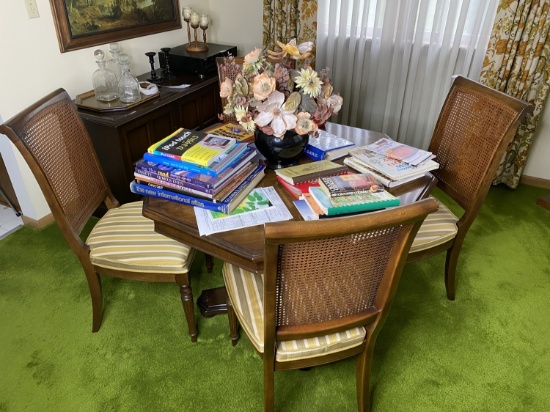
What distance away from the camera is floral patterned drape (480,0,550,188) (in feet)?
7.91

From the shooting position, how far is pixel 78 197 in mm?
1729

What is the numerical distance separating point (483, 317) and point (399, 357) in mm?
510

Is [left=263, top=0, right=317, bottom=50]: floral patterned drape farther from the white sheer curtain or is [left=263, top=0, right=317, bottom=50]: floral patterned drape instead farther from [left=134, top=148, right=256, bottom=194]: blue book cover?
[left=134, top=148, right=256, bottom=194]: blue book cover

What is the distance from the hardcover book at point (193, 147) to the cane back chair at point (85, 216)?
40 cm

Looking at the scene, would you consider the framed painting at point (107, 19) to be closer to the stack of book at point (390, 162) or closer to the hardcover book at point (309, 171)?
the hardcover book at point (309, 171)

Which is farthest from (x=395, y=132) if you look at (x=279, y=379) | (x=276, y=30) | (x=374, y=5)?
(x=279, y=379)

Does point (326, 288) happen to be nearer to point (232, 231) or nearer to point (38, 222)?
point (232, 231)

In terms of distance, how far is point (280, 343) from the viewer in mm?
1252

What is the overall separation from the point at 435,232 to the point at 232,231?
0.92 meters

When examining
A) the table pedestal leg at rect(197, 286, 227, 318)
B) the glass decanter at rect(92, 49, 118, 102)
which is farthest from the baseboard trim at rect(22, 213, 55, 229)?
the table pedestal leg at rect(197, 286, 227, 318)

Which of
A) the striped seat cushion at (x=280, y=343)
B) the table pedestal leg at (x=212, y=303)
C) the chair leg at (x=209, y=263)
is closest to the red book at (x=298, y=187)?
the striped seat cushion at (x=280, y=343)

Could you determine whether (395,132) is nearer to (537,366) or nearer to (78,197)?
(537,366)

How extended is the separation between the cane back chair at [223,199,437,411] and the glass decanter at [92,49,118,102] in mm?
1549

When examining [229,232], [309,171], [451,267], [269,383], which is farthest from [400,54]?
[269,383]
